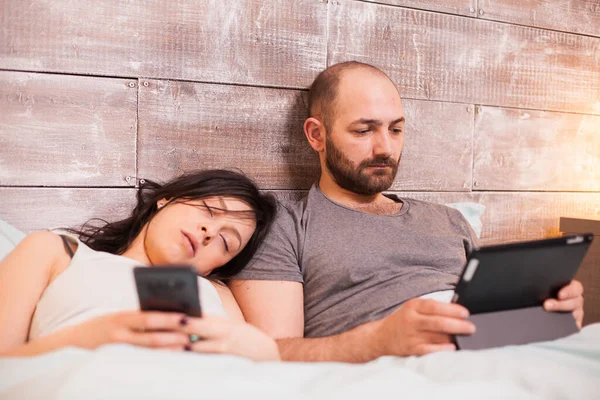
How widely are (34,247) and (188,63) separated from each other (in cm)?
62

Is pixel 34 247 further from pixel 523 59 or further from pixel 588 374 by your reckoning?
pixel 523 59

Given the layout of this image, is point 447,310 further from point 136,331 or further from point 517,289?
point 136,331

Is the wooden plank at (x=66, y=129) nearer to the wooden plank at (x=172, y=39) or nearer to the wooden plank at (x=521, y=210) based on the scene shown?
the wooden plank at (x=172, y=39)

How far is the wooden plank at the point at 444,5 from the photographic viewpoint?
1.71 metres

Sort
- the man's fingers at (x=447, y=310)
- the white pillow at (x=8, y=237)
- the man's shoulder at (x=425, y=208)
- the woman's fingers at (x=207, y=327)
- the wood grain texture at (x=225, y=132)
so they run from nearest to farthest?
1. the woman's fingers at (x=207, y=327)
2. the man's fingers at (x=447, y=310)
3. the white pillow at (x=8, y=237)
4. the wood grain texture at (x=225, y=132)
5. the man's shoulder at (x=425, y=208)

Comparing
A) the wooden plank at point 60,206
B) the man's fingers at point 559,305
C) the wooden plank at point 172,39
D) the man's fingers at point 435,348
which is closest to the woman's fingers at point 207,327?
the man's fingers at point 435,348

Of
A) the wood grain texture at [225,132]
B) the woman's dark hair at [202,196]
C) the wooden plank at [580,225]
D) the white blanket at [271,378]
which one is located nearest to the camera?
the white blanket at [271,378]

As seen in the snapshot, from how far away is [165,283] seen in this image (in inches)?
28.4

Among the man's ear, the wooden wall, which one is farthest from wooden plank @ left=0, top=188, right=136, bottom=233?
the man's ear

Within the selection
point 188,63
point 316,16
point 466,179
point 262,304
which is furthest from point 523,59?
point 262,304

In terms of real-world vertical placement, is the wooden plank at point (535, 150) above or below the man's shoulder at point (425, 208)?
above

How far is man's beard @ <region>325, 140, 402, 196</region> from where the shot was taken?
1446 mm

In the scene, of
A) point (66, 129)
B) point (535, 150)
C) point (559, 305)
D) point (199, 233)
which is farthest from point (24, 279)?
point (535, 150)

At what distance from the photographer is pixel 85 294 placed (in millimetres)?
995
